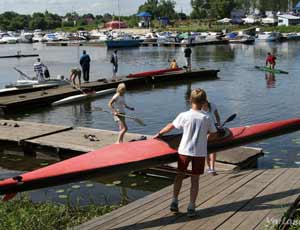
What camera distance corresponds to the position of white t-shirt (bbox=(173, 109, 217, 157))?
6980mm

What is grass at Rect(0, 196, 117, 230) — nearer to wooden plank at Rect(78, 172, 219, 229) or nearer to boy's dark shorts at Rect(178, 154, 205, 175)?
wooden plank at Rect(78, 172, 219, 229)

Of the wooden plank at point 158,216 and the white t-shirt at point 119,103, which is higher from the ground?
the white t-shirt at point 119,103

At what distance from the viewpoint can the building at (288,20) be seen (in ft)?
438

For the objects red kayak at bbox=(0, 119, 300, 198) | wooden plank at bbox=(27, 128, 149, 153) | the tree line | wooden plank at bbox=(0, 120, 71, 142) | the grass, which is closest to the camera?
red kayak at bbox=(0, 119, 300, 198)

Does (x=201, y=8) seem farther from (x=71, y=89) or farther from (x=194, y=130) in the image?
(x=194, y=130)

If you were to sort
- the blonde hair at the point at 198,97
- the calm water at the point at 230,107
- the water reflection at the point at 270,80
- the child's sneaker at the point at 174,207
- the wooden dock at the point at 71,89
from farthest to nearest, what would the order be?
1. the water reflection at the point at 270,80
2. the wooden dock at the point at 71,89
3. the calm water at the point at 230,107
4. the child's sneaker at the point at 174,207
5. the blonde hair at the point at 198,97

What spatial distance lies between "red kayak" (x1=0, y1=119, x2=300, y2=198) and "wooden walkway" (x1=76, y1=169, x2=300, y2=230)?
0.66m

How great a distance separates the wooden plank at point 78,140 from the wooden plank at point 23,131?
472 millimetres

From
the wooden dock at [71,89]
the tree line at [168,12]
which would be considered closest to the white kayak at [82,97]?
the wooden dock at [71,89]

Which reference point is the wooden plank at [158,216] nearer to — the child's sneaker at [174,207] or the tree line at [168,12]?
the child's sneaker at [174,207]

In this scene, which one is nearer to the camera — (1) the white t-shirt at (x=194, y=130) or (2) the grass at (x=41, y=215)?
(1) the white t-shirt at (x=194, y=130)

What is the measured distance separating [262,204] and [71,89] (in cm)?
1986

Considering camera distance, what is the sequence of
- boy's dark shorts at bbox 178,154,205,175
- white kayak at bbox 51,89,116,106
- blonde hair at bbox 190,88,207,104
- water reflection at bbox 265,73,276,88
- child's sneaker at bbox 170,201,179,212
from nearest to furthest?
blonde hair at bbox 190,88,207,104 → boy's dark shorts at bbox 178,154,205,175 → child's sneaker at bbox 170,201,179,212 → white kayak at bbox 51,89,116,106 → water reflection at bbox 265,73,276,88

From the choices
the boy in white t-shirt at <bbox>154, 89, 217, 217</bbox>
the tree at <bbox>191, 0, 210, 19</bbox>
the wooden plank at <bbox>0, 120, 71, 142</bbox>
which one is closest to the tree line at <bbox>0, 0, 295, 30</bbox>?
the tree at <bbox>191, 0, 210, 19</bbox>
